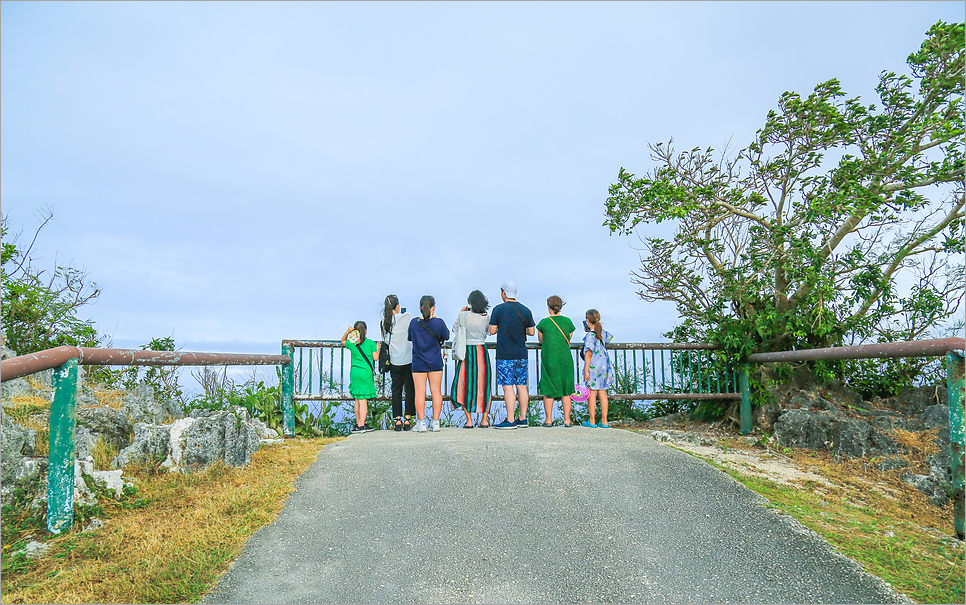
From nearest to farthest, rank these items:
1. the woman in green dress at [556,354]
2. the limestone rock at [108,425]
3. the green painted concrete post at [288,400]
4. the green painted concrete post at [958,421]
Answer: the green painted concrete post at [958,421], the limestone rock at [108,425], the green painted concrete post at [288,400], the woman in green dress at [556,354]

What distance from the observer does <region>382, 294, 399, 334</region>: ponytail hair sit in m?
8.92

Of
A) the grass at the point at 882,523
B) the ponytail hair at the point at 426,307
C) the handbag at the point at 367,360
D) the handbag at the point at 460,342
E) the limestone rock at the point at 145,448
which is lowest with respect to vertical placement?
the grass at the point at 882,523

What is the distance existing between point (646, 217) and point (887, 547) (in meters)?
6.58

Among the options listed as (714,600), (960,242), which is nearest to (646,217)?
(960,242)

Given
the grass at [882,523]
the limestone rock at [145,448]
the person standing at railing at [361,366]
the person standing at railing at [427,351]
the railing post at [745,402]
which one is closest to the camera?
the grass at [882,523]

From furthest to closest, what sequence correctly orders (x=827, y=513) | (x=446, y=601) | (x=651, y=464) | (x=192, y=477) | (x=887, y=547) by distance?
(x=651, y=464) < (x=192, y=477) < (x=827, y=513) < (x=887, y=547) < (x=446, y=601)

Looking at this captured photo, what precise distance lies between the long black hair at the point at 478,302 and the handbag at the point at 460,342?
184 mm

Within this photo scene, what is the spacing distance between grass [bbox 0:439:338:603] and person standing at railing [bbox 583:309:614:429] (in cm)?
490

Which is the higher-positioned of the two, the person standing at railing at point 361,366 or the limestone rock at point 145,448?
the person standing at railing at point 361,366

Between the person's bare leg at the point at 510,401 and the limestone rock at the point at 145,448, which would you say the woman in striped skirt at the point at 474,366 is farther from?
the limestone rock at the point at 145,448

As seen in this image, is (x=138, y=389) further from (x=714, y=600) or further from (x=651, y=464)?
(x=714, y=600)

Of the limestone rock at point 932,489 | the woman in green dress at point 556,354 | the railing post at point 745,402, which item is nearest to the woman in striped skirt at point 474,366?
the woman in green dress at point 556,354

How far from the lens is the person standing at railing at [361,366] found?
8773 mm

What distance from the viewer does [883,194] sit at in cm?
907
